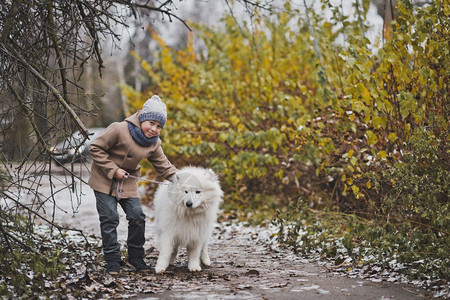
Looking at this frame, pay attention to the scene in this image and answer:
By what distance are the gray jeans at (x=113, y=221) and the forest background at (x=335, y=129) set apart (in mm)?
823

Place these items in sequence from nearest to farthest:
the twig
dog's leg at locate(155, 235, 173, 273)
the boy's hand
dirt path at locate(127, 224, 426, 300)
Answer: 1. dirt path at locate(127, 224, 426, 300)
2. the twig
3. the boy's hand
4. dog's leg at locate(155, 235, 173, 273)

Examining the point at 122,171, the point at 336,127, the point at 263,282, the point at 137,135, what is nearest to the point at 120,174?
the point at 122,171

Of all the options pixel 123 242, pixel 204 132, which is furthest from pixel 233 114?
pixel 123 242

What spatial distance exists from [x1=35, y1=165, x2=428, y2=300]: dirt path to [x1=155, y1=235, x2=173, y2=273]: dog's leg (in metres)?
0.08

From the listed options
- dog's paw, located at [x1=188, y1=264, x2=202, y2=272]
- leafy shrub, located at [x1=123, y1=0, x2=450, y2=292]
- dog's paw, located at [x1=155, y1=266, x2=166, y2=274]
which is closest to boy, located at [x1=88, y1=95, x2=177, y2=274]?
dog's paw, located at [x1=155, y1=266, x2=166, y2=274]

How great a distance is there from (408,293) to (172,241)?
242cm

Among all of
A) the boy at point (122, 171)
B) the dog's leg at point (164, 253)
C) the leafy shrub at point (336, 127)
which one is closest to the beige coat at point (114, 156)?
the boy at point (122, 171)

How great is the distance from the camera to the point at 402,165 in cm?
502

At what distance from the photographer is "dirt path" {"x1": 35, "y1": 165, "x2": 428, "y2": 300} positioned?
14.2ft

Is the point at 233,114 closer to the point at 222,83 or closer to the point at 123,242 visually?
the point at 222,83

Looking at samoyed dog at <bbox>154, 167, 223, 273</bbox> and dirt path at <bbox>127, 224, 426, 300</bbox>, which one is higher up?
samoyed dog at <bbox>154, 167, 223, 273</bbox>

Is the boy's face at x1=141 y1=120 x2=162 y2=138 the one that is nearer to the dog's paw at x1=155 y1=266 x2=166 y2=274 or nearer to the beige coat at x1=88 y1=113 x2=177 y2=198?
the beige coat at x1=88 y1=113 x2=177 y2=198

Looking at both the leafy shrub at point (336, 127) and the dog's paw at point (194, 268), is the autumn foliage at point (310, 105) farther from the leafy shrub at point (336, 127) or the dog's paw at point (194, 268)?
the dog's paw at point (194, 268)

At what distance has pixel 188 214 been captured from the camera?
18.1 ft
